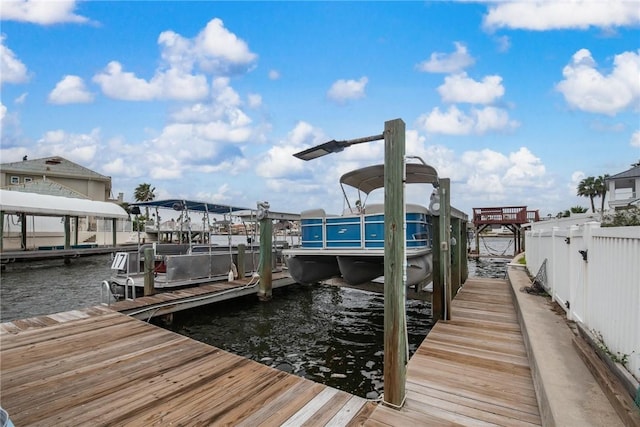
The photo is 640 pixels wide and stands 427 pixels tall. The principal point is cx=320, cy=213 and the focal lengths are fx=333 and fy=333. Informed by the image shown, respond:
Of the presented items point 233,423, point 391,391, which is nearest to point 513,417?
point 391,391

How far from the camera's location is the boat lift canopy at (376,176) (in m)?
7.53

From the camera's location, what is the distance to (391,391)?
3076 mm

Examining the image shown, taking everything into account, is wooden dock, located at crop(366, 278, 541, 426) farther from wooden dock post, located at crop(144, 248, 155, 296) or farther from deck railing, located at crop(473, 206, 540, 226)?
deck railing, located at crop(473, 206, 540, 226)

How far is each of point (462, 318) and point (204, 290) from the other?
663 cm

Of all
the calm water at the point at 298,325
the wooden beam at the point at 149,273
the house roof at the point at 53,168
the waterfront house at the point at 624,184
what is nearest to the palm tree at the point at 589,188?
the waterfront house at the point at 624,184

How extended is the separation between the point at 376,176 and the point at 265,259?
4.09 metres

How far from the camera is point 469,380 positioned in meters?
3.48

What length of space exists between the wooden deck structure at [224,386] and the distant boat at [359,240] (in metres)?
1.99

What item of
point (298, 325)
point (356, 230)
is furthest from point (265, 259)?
point (356, 230)

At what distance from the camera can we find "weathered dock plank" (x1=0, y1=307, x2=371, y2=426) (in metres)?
3.07

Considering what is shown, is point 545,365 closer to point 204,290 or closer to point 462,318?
point 462,318

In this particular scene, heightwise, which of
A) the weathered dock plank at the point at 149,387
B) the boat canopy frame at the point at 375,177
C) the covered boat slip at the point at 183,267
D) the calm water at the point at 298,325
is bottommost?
the calm water at the point at 298,325

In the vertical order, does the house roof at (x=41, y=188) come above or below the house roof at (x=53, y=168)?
below

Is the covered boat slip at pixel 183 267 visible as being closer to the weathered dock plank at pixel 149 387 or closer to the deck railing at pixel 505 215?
the weathered dock plank at pixel 149 387
